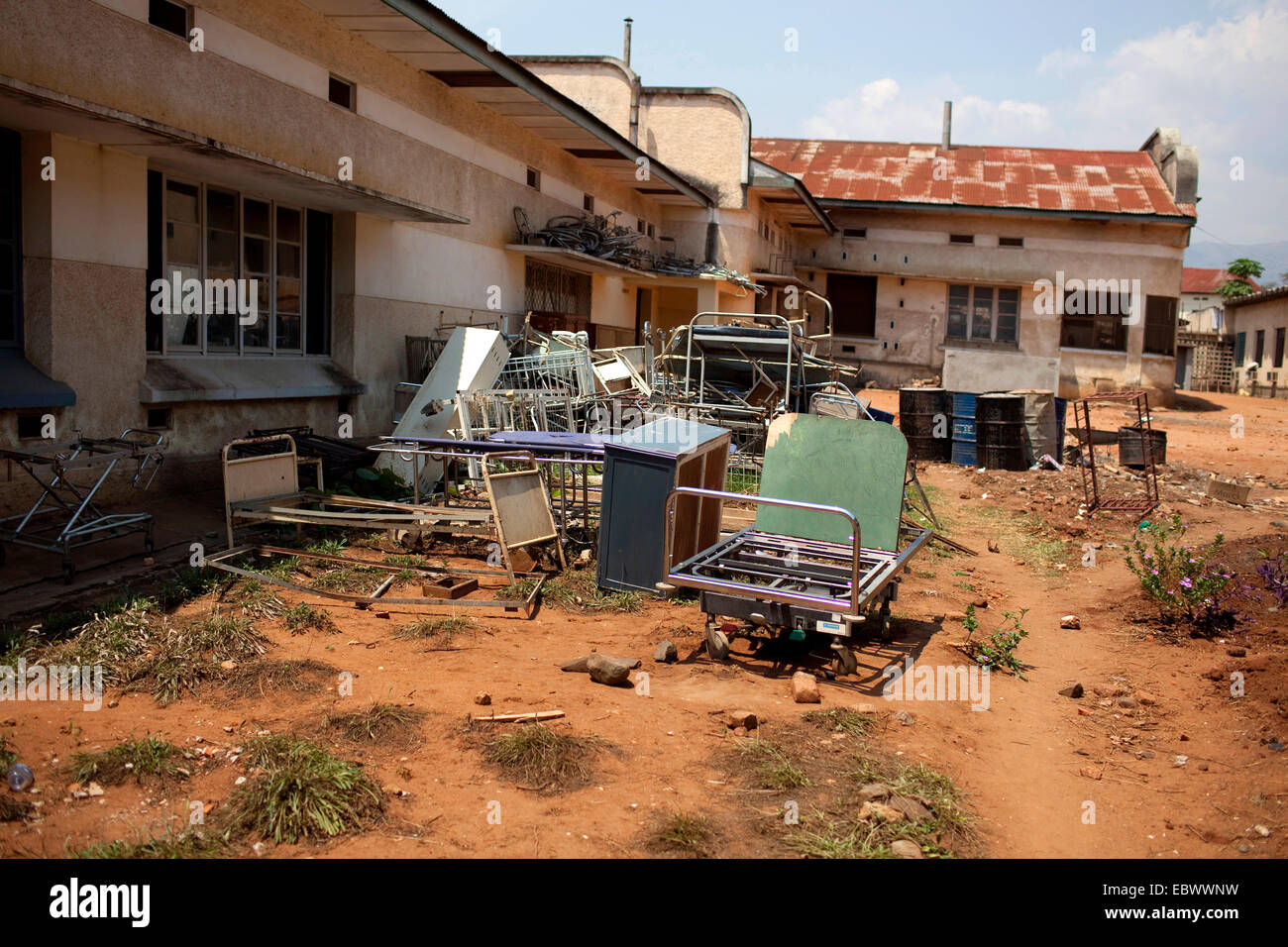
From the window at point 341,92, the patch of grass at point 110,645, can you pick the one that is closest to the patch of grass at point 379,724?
the patch of grass at point 110,645

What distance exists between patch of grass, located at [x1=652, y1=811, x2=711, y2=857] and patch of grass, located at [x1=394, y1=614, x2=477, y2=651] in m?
2.64

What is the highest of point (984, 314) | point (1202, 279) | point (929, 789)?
point (1202, 279)

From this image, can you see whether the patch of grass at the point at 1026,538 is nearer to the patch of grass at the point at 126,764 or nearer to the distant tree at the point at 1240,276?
the patch of grass at the point at 126,764

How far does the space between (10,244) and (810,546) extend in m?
6.97

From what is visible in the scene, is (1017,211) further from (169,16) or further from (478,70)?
(169,16)

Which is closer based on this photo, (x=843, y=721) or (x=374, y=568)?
(x=843, y=721)

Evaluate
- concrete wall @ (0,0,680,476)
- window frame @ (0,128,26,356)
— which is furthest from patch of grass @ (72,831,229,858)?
window frame @ (0,128,26,356)

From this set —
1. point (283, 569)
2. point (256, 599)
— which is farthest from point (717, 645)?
point (283, 569)

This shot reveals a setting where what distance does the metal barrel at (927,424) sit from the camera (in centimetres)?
1606

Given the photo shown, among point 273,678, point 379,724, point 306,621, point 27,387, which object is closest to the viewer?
point 379,724

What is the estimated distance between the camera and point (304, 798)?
386 centimetres

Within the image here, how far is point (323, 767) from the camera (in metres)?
4.05

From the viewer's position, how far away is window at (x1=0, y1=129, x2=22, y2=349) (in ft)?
25.6

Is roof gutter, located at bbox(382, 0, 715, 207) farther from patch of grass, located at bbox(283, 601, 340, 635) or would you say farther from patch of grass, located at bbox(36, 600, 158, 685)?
patch of grass, located at bbox(36, 600, 158, 685)
